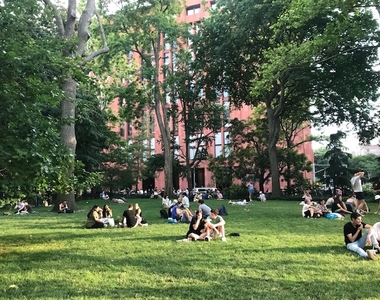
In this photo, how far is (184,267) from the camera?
726cm

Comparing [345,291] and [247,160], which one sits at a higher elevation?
[247,160]

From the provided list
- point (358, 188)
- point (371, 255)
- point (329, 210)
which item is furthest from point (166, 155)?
point (371, 255)

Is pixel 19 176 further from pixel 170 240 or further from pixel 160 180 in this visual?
pixel 160 180

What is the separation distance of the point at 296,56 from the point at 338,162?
896 inches

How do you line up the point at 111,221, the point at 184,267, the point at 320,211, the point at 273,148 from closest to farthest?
the point at 184,267 < the point at 111,221 < the point at 320,211 < the point at 273,148

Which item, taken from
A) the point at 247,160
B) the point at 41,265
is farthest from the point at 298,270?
the point at 247,160

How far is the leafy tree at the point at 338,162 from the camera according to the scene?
130ft

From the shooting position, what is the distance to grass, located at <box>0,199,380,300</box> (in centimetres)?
571

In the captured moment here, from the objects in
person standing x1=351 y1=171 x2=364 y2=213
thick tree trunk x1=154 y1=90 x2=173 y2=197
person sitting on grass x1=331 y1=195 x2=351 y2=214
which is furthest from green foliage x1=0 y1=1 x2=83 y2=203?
thick tree trunk x1=154 y1=90 x2=173 y2=197

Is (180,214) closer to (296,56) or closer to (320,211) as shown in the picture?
(320,211)

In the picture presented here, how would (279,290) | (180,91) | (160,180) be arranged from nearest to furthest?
(279,290) < (180,91) < (160,180)

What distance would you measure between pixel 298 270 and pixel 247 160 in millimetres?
37741

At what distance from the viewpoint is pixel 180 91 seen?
125ft

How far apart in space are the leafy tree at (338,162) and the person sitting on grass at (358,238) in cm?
3276
